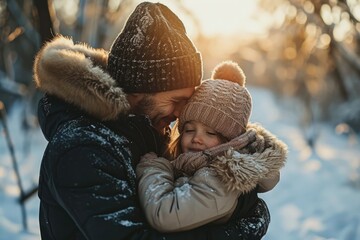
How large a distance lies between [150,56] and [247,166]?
2.18 feet

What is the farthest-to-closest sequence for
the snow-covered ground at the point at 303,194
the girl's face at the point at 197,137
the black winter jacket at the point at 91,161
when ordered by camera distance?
1. the snow-covered ground at the point at 303,194
2. the girl's face at the point at 197,137
3. the black winter jacket at the point at 91,161

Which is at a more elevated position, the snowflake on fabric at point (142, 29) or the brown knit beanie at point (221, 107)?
the snowflake on fabric at point (142, 29)

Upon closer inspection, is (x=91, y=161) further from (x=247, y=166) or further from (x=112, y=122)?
(x=247, y=166)

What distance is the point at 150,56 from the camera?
2.00 metres

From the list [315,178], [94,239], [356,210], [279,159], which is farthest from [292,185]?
[94,239]

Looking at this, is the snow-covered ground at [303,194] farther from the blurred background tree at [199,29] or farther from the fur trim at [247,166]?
the fur trim at [247,166]

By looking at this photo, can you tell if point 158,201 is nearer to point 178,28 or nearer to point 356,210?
point 178,28

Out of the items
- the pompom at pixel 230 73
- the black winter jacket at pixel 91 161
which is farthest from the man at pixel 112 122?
the pompom at pixel 230 73

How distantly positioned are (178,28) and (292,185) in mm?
7938

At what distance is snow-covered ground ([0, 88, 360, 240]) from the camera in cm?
616

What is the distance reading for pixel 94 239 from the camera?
1503mm

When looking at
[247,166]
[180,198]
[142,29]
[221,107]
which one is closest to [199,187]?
[180,198]

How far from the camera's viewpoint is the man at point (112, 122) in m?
1.53

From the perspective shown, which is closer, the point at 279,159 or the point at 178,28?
the point at 279,159
